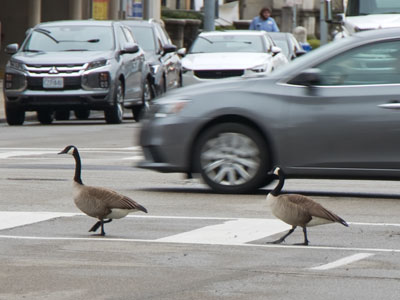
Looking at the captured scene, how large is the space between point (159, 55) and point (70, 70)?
5.18 meters

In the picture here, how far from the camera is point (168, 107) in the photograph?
12914 mm

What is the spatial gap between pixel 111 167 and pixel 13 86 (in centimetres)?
919

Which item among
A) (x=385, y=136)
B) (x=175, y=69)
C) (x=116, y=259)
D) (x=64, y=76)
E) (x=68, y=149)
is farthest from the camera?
(x=175, y=69)

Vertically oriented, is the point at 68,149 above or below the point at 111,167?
above

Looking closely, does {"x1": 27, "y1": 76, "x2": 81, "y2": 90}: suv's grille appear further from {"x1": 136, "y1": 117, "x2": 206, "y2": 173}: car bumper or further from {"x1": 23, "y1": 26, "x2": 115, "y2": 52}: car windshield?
{"x1": 136, "y1": 117, "x2": 206, "y2": 173}: car bumper

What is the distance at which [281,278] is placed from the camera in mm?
7785

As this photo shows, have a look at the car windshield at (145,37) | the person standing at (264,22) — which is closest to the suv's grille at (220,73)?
the car windshield at (145,37)

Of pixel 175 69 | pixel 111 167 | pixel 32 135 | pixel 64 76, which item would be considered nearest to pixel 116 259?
pixel 111 167

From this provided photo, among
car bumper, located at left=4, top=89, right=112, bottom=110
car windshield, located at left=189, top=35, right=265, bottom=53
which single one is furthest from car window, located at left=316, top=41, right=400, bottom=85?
car windshield, located at left=189, top=35, right=265, bottom=53

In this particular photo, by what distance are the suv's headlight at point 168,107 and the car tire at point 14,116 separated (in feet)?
40.7

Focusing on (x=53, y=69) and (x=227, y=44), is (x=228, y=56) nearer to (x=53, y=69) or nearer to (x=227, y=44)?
(x=227, y=44)

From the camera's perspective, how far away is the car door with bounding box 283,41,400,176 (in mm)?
12227

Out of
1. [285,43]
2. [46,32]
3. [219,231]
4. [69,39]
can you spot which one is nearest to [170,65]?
[69,39]

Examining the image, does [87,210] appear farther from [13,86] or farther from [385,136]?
[13,86]
